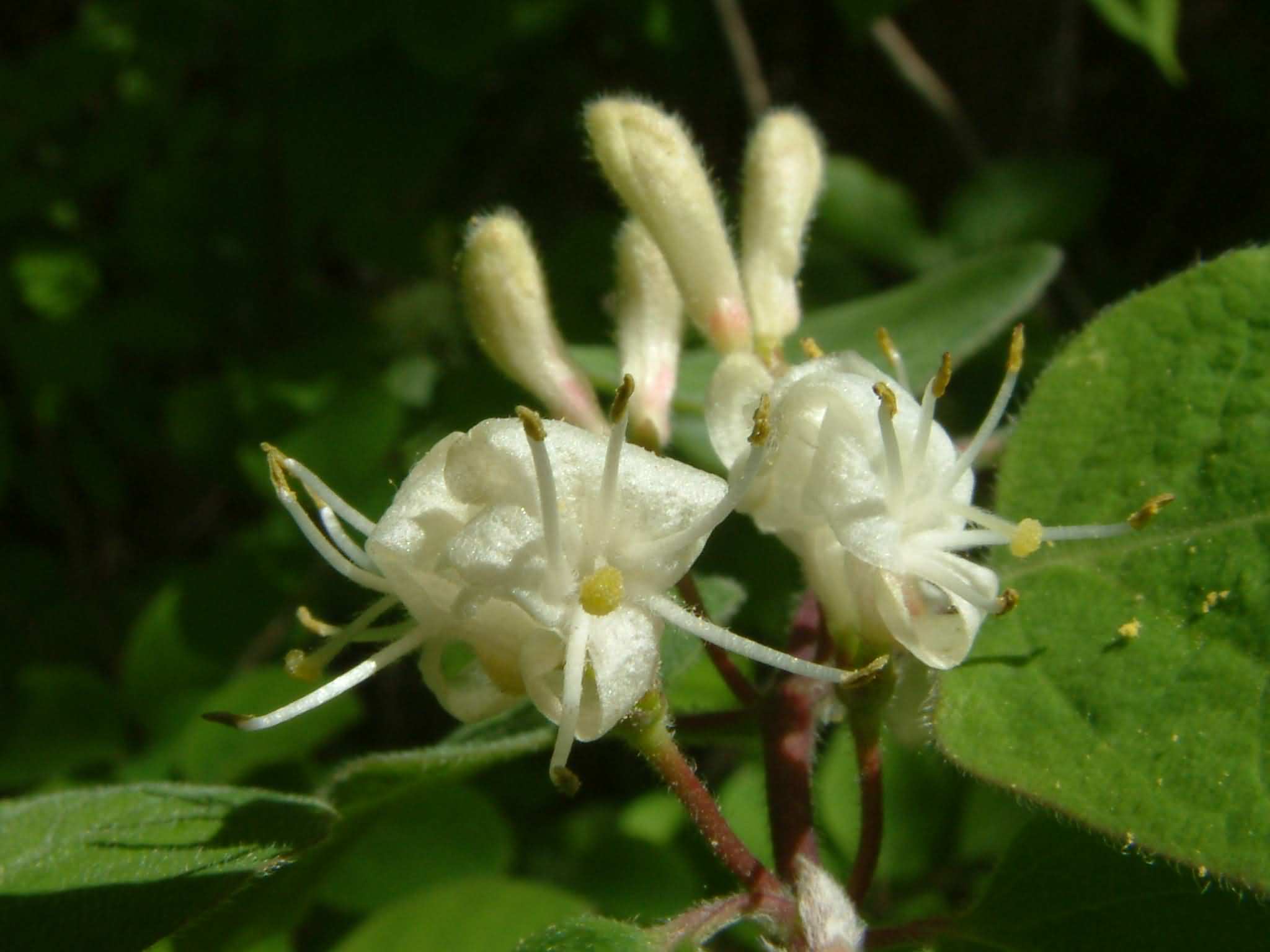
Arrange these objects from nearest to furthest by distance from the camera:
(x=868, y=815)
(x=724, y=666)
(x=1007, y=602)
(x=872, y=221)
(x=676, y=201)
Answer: (x=1007, y=602)
(x=868, y=815)
(x=724, y=666)
(x=676, y=201)
(x=872, y=221)

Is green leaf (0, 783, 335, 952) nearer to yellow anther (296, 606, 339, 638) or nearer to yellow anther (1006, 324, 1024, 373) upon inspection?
yellow anther (296, 606, 339, 638)

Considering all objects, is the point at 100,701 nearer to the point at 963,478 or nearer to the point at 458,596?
the point at 458,596

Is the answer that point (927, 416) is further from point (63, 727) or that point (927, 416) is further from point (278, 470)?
point (63, 727)

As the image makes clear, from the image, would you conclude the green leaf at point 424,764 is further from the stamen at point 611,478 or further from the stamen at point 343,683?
the stamen at point 611,478

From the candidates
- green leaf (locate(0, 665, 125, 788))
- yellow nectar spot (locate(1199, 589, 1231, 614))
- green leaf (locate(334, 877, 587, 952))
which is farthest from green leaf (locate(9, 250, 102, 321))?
yellow nectar spot (locate(1199, 589, 1231, 614))

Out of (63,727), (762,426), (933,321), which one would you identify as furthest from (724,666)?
(63,727)

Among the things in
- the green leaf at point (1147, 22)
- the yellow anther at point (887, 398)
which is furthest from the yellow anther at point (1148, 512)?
the green leaf at point (1147, 22)

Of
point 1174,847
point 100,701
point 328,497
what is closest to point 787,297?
point 328,497
